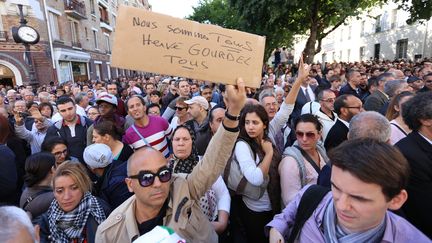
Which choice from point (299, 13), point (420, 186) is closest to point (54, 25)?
point (299, 13)

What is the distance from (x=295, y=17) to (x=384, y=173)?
17.5 meters

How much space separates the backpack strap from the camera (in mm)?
1517

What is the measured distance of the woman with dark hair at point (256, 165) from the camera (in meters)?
2.54

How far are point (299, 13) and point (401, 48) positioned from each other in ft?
39.0

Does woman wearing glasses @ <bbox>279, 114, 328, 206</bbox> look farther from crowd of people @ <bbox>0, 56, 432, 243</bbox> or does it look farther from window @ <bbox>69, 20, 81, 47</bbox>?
window @ <bbox>69, 20, 81, 47</bbox>

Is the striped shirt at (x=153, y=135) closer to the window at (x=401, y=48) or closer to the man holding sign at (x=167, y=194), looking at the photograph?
the man holding sign at (x=167, y=194)

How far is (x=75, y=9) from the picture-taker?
23859 millimetres

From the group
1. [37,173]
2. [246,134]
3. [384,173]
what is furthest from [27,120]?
[384,173]

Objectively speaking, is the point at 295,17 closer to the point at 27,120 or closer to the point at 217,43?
the point at 27,120

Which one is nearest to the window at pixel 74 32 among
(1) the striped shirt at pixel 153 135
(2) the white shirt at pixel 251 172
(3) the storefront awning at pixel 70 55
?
(3) the storefront awning at pixel 70 55

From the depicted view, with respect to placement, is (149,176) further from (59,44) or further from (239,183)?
(59,44)

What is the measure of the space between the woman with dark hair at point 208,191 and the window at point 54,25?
21925 millimetres

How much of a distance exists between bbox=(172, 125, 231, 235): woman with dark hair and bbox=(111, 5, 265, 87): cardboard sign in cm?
109

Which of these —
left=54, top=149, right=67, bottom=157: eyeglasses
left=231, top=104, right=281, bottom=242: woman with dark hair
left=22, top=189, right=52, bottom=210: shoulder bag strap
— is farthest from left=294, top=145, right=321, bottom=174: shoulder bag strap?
left=54, top=149, right=67, bottom=157: eyeglasses
